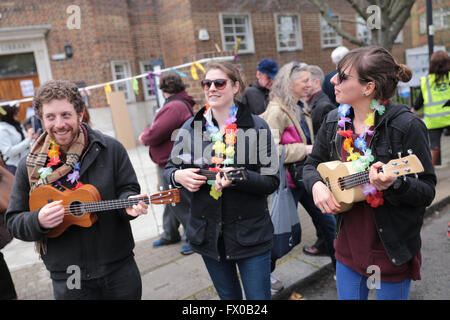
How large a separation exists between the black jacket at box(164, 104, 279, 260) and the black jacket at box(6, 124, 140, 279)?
1.59 feet

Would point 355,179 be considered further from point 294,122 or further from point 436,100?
point 436,100

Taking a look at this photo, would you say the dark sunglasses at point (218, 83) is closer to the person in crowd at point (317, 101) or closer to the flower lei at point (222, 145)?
the flower lei at point (222, 145)

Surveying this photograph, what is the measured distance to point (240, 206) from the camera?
7.62 ft

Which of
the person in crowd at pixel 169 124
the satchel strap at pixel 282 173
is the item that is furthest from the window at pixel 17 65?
the satchel strap at pixel 282 173

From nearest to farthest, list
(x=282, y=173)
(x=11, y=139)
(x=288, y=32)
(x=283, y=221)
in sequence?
(x=283, y=221), (x=282, y=173), (x=11, y=139), (x=288, y=32)

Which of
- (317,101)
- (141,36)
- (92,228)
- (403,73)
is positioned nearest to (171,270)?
(92,228)

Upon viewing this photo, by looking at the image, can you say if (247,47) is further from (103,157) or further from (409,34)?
(103,157)

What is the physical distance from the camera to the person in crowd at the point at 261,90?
456 cm

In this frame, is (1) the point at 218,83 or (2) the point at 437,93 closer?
(1) the point at 218,83

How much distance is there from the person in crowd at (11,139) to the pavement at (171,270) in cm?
A: 140

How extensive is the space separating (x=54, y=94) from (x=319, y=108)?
2.47 m

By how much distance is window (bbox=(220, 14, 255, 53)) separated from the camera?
13448 mm

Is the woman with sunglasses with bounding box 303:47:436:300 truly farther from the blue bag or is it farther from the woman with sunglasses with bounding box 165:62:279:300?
the blue bag

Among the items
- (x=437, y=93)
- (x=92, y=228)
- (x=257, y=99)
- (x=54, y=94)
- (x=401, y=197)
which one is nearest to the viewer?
(x=401, y=197)
